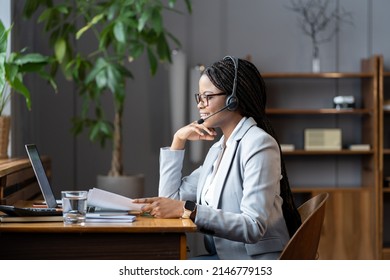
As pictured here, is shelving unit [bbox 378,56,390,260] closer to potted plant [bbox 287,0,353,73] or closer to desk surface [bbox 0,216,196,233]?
potted plant [bbox 287,0,353,73]

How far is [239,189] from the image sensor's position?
8.67 feet

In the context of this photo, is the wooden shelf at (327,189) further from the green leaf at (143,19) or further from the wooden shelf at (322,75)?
the green leaf at (143,19)

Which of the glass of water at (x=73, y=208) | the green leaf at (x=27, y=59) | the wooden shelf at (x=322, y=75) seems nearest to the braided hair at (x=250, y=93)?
the glass of water at (x=73, y=208)

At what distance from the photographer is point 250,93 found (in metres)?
2.73

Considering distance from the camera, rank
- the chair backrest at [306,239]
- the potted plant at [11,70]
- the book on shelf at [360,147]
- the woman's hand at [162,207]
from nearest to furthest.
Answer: the chair backrest at [306,239] → the woman's hand at [162,207] → the potted plant at [11,70] → the book on shelf at [360,147]

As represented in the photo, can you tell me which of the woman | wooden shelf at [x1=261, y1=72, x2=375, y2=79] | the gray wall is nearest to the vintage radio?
wooden shelf at [x1=261, y1=72, x2=375, y2=79]

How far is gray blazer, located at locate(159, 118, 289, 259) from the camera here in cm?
249

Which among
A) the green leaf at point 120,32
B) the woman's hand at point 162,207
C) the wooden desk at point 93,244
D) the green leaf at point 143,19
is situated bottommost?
the wooden desk at point 93,244

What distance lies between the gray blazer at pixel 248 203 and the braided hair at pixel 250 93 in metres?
0.05

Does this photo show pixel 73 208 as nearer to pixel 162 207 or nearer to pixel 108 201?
pixel 108 201

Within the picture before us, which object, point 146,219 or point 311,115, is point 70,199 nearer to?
point 146,219

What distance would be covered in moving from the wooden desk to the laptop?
6.4 inches

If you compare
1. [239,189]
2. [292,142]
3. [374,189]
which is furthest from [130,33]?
[239,189]

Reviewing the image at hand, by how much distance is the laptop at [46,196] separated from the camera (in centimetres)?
257
